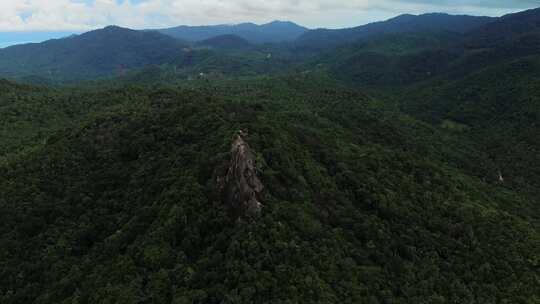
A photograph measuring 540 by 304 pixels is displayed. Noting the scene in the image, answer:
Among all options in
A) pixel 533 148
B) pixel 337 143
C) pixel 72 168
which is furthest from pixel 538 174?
pixel 72 168

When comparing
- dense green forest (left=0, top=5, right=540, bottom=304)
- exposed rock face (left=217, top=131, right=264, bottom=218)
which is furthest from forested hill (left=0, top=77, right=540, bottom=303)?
exposed rock face (left=217, top=131, right=264, bottom=218)

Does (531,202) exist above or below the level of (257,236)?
below

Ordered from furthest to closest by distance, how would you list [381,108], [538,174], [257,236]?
[381,108] → [538,174] → [257,236]

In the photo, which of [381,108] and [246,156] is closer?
[246,156]

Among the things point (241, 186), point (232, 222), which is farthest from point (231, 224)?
point (241, 186)

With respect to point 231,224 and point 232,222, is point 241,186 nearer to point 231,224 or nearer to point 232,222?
point 232,222

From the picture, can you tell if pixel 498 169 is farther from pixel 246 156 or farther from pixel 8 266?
pixel 8 266

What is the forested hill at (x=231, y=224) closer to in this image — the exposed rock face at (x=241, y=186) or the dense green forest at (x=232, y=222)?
the dense green forest at (x=232, y=222)

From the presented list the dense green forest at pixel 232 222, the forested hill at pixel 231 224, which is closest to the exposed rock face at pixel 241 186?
the dense green forest at pixel 232 222
